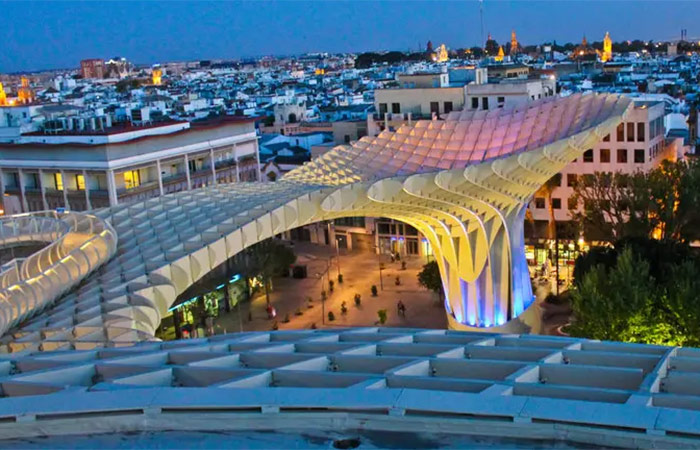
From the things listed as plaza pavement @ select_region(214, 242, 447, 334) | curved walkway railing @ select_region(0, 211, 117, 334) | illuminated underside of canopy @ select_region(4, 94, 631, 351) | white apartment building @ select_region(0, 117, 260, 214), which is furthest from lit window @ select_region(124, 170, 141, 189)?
curved walkway railing @ select_region(0, 211, 117, 334)

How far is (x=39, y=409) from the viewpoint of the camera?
27.0ft

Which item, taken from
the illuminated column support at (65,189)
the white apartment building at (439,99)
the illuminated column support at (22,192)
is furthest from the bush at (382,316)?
the illuminated column support at (22,192)

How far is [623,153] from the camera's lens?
44.0 metres

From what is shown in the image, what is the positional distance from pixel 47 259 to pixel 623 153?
109 ft

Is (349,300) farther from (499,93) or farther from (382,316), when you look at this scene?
(499,93)

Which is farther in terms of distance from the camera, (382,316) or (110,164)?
(110,164)

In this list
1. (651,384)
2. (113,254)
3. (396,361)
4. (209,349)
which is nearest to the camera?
(651,384)

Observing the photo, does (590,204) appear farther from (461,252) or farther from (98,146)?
(98,146)

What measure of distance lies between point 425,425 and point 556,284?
34.7m

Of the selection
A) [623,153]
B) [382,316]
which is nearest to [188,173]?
[382,316]

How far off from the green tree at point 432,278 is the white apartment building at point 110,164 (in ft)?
50.8

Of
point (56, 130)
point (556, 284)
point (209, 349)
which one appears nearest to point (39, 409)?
point (209, 349)

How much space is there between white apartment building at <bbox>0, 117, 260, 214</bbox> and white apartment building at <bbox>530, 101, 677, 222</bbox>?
774 inches

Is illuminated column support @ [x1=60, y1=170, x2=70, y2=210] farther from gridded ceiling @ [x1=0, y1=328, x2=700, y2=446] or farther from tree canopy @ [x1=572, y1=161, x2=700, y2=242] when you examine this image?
gridded ceiling @ [x1=0, y1=328, x2=700, y2=446]
